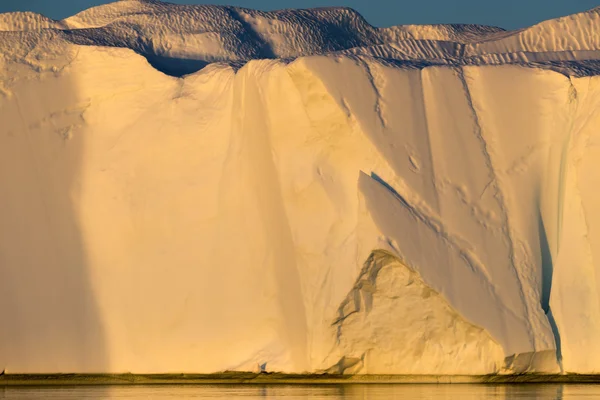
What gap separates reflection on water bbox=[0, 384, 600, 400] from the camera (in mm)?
19062

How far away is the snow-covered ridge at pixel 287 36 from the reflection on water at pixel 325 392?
4.86 meters

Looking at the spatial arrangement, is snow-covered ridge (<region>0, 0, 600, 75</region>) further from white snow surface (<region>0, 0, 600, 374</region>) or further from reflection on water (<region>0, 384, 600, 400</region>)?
reflection on water (<region>0, 384, 600, 400</region>)

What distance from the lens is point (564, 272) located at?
21.5m

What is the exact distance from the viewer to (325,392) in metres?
20.1

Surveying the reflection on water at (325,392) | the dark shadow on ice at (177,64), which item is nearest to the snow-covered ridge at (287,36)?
the dark shadow on ice at (177,64)

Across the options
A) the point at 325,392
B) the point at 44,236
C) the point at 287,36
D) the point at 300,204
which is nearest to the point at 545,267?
the point at 300,204

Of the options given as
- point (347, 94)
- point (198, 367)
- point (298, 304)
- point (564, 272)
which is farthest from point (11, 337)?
point (564, 272)

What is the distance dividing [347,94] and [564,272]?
3.74 meters

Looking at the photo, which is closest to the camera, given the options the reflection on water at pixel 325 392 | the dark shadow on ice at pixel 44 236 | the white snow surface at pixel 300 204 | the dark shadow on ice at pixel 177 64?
the reflection on water at pixel 325 392

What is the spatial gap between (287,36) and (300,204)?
518 centimetres

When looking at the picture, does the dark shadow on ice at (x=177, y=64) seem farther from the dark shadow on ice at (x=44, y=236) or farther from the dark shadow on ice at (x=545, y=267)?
the dark shadow on ice at (x=545, y=267)

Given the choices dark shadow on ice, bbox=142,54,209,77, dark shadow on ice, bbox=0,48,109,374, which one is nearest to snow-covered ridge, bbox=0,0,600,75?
dark shadow on ice, bbox=142,54,209,77

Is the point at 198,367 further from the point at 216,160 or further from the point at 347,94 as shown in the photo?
the point at 347,94

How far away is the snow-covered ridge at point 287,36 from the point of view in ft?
80.0
